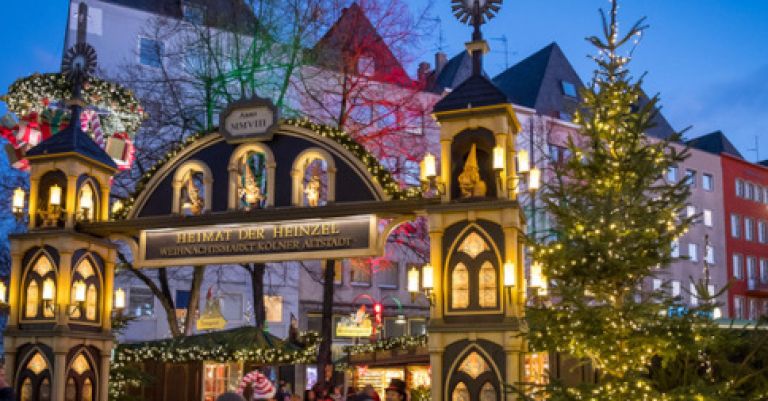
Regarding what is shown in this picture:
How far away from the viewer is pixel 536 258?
42.2 ft

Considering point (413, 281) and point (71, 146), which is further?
point (71, 146)

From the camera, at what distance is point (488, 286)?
15.0m

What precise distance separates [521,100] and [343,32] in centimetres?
2148

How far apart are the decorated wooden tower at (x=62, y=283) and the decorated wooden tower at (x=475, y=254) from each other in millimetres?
7143

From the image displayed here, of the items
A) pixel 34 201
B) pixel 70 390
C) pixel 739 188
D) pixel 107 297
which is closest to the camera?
pixel 70 390

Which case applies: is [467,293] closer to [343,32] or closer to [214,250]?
[214,250]

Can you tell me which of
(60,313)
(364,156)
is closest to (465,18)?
(364,156)

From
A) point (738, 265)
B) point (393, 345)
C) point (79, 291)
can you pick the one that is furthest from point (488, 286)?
point (738, 265)

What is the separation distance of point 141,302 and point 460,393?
23163 mm

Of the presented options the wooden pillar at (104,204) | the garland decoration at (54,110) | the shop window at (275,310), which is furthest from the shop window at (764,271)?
the wooden pillar at (104,204)

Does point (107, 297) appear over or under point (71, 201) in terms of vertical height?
under

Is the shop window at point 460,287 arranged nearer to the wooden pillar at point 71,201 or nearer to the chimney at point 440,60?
the wooden pillar at point 71,201

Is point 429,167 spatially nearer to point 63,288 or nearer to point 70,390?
point 63,288

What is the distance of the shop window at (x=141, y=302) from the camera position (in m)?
35.2
